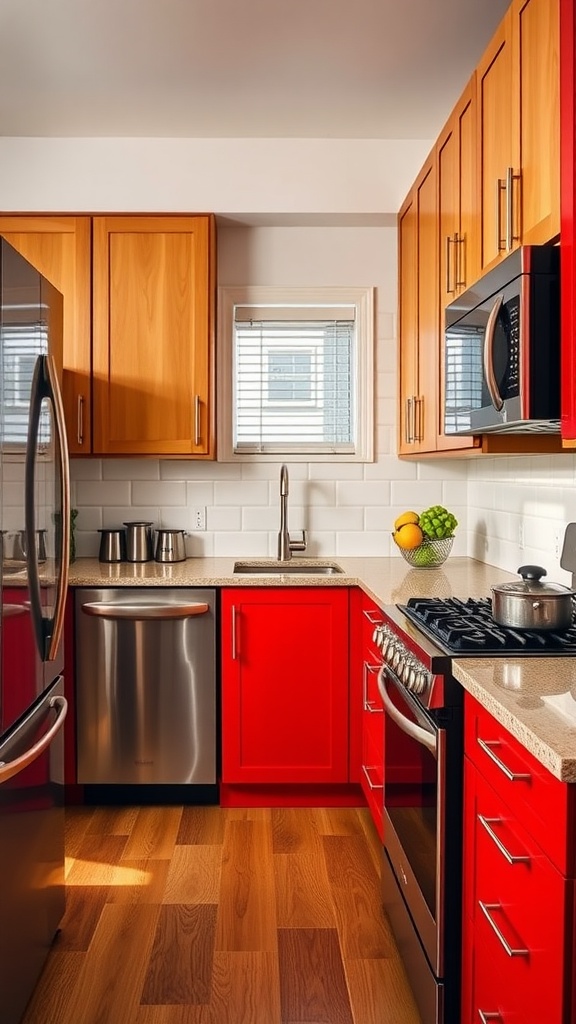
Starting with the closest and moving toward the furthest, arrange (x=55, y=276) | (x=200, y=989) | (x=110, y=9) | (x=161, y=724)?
(x=200, y=989), (x=110, y=9), (x=161, y=724), (x=55, y=276)

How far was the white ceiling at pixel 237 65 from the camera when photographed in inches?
102

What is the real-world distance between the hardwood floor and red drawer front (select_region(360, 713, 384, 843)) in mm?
161

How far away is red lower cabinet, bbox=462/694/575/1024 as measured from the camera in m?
1.17

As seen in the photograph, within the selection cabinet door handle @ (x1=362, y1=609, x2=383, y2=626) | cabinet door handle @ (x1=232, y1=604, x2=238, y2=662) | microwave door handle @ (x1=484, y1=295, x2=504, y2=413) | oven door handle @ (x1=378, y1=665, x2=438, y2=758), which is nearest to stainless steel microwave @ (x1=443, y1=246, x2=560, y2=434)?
microwave door handle @ (x1=484, y1=295, x2=504, y2=413)

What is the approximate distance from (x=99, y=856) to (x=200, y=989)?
2.81 feet

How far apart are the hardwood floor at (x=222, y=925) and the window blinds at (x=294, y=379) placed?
1.64 meters

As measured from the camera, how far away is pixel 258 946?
2.33 metres

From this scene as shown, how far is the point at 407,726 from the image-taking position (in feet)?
6.37

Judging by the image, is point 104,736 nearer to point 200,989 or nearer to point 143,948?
point 143,948

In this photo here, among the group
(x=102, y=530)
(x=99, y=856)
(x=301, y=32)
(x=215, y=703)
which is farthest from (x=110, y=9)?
(x=99, y=856)

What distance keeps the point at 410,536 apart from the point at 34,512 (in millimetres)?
1811

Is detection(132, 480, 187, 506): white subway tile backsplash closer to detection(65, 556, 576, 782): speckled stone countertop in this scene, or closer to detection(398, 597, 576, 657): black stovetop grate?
detection(65, 556, 576, 782): speckled stone countertop

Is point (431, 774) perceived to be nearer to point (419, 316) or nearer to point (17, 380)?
point (17, 380)

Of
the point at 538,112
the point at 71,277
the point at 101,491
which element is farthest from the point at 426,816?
the point at 71,277
